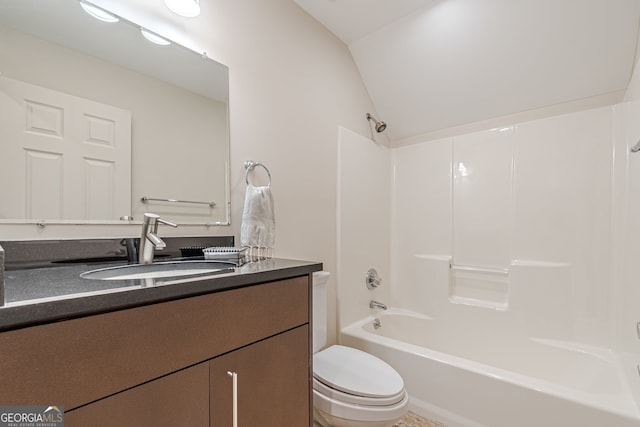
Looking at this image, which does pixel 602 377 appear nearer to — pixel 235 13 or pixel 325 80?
pixel 325 80

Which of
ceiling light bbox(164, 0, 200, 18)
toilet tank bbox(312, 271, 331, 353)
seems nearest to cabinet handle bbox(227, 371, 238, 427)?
toilet tank bbox(312, 271, 331, 353)

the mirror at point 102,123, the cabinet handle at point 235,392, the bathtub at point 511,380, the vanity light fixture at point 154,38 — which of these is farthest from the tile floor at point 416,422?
the vanity light fixture at point 154,38

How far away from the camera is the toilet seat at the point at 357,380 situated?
121 centimetres

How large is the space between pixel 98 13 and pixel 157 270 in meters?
0.95

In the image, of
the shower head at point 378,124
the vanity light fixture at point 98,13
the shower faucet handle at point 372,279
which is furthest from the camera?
the shower head at point 378,124

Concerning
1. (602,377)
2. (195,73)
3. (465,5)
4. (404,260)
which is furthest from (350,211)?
(602,377)

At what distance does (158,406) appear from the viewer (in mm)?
605

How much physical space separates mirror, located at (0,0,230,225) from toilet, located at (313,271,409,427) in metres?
0.90

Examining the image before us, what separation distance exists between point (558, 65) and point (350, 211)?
1610 mm

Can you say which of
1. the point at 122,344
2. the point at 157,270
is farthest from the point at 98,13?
the point at 122,344

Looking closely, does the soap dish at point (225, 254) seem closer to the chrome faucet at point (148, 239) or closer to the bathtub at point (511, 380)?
the chrome faucet at point (148, 239)

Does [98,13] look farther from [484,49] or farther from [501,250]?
[501,250]

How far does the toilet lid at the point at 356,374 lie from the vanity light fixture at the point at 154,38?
1609 mm

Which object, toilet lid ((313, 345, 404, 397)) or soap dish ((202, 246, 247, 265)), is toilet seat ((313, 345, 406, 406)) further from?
soap dish ((202, 246, 247, 265))
